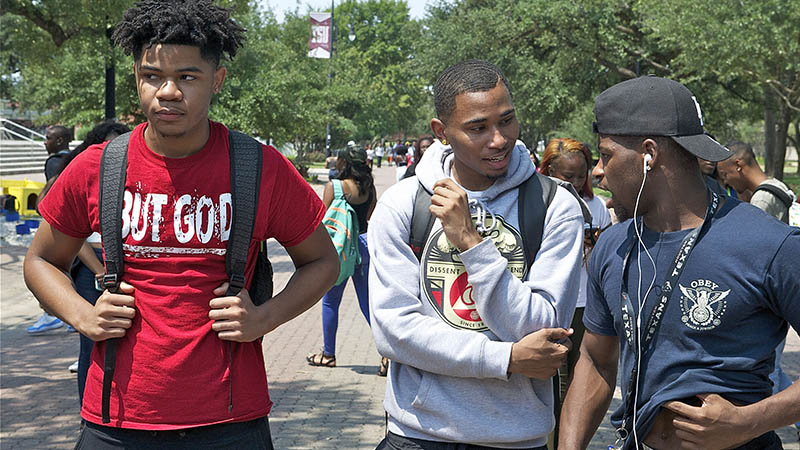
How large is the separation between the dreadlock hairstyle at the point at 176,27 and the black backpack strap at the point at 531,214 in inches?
41.7

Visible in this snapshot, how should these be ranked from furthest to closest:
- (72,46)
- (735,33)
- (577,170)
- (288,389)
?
(735,33) → (72,46) → (288,389) → (577,170)

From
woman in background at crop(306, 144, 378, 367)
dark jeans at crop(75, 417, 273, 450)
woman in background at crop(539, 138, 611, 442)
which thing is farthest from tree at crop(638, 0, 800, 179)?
dark jeans at crop(75, 417, 273, 450)

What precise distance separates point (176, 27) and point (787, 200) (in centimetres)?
490

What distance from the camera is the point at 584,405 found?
9.32ft

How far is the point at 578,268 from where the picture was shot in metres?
2.96

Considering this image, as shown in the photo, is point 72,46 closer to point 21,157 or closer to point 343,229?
point 343,229

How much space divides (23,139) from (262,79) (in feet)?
83.2

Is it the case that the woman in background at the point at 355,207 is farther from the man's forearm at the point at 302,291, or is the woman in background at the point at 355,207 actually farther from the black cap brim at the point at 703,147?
the black cap brim at the point at 703,147

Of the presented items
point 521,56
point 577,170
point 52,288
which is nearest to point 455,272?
point 52,288

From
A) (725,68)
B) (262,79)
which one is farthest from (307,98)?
(725,68)

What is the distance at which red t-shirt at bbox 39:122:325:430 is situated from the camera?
8.75 feet

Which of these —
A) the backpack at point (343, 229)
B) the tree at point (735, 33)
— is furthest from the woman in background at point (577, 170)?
the tree at point (735, 33)

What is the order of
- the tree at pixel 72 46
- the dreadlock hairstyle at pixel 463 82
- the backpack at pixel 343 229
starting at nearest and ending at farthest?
the dreadlock hairstyle at pixel 463 82 < the backpack at pixel 343 229 < the tree at pixel 72 46

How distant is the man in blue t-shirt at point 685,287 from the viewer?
2.39 metres
